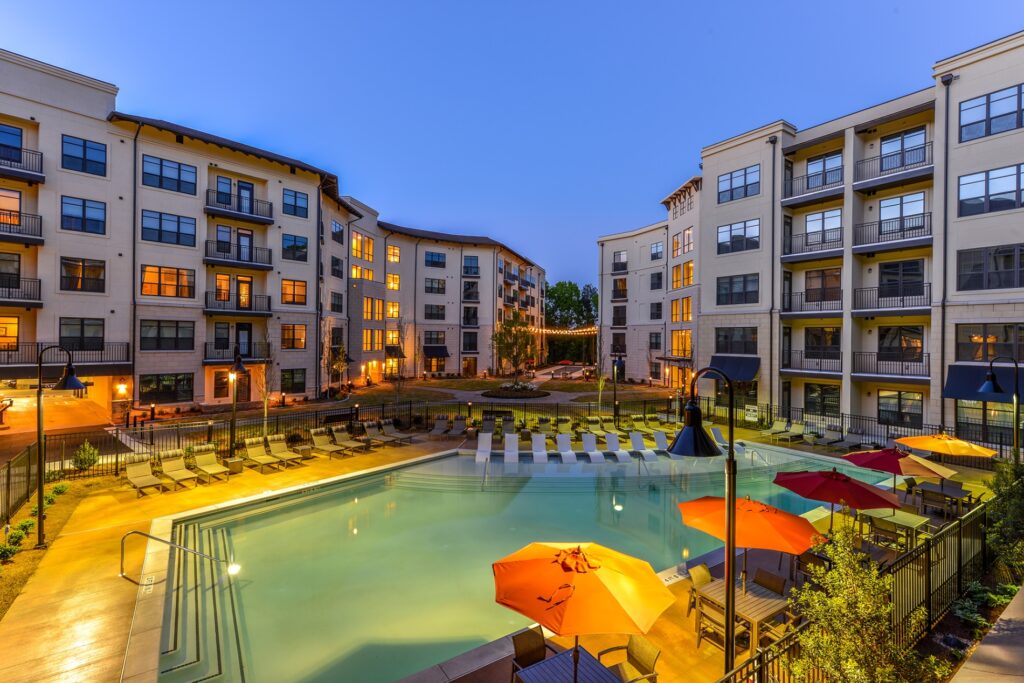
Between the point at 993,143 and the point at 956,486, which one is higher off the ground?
the point at 993,143

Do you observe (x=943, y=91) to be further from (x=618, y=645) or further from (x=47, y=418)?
(x=47, y=418)

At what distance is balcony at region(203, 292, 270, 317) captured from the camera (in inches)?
1156

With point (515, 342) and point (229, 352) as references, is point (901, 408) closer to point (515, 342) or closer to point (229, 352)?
point (515, 342)

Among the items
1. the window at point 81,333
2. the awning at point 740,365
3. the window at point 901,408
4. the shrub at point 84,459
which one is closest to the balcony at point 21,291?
the window at point 81,333

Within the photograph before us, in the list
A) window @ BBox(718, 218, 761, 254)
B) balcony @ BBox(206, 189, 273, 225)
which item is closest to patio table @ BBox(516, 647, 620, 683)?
window @ BBox(718, 218, 761, 254)

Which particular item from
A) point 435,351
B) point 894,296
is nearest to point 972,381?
point 894,296

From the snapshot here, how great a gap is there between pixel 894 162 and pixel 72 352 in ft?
145

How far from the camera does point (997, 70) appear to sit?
19891 mm

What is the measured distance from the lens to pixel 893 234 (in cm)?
2389

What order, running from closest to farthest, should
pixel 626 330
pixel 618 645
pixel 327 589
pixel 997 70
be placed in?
pixel 618 645
pixel 327 589
pixel 997 70
pixel 626 330

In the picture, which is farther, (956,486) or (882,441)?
(882,441)

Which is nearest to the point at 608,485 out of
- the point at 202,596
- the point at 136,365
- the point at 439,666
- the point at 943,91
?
the point at 439,666

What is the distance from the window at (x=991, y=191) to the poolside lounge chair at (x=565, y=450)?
67.2 ft

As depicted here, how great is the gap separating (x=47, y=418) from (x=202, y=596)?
24.5 meters
